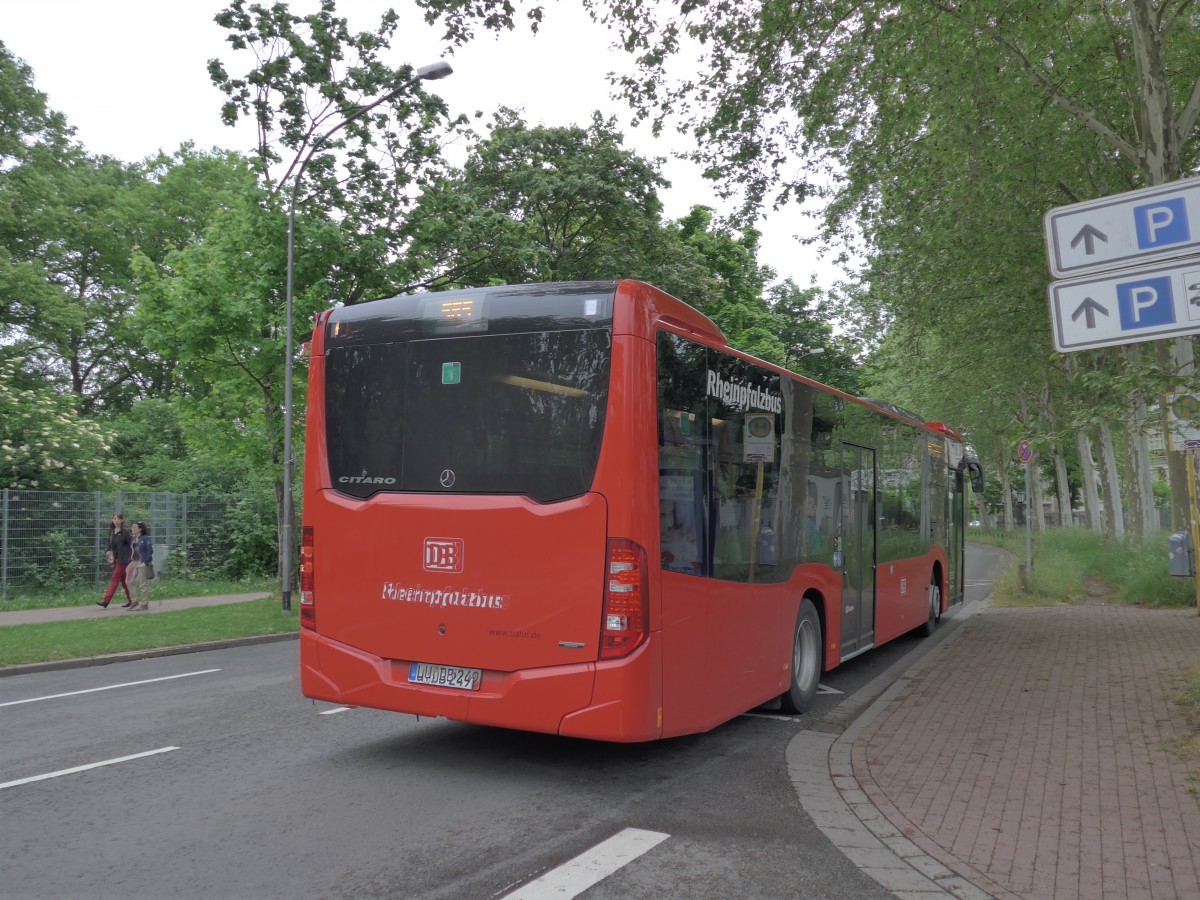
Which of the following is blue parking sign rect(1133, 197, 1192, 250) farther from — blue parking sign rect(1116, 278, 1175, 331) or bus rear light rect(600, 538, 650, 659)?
bus rear light rect(600, 538, 650, 659)

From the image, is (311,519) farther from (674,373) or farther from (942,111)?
(942,111)

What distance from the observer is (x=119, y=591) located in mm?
21406

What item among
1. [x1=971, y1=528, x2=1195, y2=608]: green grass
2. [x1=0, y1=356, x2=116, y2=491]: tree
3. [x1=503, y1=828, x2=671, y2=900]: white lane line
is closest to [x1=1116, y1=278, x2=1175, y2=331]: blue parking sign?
[x1=503, y1=828, x2=671, y2=900]: white lane line

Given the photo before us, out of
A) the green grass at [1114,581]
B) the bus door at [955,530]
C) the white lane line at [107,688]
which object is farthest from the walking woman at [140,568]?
the green grass at [1114,581]

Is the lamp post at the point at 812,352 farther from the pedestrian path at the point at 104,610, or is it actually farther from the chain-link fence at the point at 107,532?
the pedestrian path at the point at 104,610

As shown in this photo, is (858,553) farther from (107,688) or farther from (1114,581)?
(1114,581)

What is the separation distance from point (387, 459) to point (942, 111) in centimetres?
1008

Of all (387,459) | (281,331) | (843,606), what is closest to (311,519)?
(387,459)

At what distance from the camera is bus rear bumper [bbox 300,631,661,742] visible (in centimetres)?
546

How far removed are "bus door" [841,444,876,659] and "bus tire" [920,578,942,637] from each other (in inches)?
136

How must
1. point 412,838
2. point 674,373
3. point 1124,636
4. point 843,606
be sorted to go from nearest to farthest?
point 412,838 → point 674,373 → point 843,606 → point 1124,636

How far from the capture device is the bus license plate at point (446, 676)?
5.83 metres

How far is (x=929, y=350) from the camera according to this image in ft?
92.0

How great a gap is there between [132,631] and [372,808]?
10.7 metres
